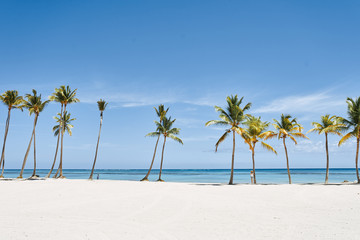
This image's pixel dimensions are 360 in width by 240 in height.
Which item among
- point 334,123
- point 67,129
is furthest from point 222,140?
point 67,129

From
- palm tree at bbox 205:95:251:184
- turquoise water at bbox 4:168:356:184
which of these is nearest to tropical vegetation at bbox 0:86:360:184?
palm tree at bbox 205:95:251:184

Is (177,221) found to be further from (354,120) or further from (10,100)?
(10,100)

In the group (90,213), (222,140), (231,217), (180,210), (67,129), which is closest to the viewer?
(231,217)

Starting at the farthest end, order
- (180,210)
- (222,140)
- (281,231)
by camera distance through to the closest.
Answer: (222,140) < (180,210) < (281,231)

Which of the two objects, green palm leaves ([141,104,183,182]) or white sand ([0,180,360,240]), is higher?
green palm leaves ([141,104,183,182])

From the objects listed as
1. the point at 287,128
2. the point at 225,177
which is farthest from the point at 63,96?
the point at 225,177

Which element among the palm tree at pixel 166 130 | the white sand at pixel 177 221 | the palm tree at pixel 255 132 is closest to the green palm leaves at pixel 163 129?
the palm tree at pixel 166 130

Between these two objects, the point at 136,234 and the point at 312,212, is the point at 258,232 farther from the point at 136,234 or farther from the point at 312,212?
the point at 312,212

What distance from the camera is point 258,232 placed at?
6016mm

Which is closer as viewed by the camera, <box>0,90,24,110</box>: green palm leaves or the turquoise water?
<box>0,90,24,110</box>: green palm leaves

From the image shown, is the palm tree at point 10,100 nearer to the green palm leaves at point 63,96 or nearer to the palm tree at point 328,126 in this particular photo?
the green palm leaves at point 63,96

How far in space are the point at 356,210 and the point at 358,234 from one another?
11.8 ft

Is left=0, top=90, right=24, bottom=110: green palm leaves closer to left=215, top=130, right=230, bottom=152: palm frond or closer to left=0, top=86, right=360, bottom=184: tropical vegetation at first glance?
left=0, top=86, right=360, bottom=184: tropical vegetation

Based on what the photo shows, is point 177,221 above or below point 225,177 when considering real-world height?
above
